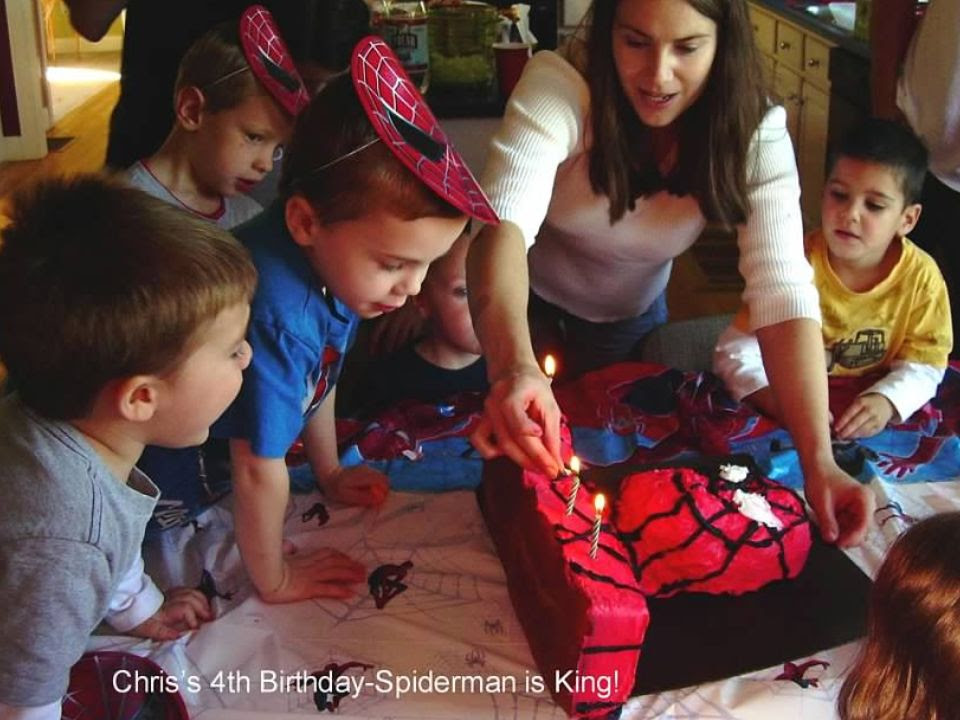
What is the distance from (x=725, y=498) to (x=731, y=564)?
0.08m

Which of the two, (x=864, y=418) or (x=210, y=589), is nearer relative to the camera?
(x=210, y=589)

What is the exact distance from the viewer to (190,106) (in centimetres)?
167

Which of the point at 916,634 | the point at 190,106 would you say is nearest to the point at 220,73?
the point at 190,106

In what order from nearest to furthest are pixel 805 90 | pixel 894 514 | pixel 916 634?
pixel 916 634 < pixel 894 514 < pixel 805 90

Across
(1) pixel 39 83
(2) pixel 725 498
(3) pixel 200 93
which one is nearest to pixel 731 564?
(2) pixel 725 498

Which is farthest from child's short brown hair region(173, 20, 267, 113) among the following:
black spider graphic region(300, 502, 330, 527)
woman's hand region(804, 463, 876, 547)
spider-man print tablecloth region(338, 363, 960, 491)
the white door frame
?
the white door frame

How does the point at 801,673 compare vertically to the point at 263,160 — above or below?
below

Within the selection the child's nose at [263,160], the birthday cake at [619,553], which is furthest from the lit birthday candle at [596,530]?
the child's nose at [263,160]

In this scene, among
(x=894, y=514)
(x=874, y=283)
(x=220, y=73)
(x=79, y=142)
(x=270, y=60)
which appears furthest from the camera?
(x=79, y=142)

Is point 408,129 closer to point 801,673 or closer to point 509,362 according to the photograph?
point 509,362

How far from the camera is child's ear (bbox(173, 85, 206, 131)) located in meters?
1.66

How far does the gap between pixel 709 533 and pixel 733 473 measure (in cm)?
9

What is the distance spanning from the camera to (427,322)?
187cm

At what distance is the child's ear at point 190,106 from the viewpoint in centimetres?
166
